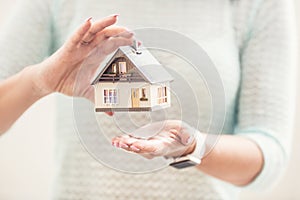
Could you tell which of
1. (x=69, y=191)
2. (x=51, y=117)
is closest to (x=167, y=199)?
(x=69, y=191)

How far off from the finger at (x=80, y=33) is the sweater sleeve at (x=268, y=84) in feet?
0.78

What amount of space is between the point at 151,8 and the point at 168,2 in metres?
0.02

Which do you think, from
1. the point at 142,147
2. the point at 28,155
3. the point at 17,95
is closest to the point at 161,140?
the point at 142,147

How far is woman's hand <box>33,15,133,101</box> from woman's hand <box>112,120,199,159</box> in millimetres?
36

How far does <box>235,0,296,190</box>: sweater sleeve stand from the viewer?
0.50 meters

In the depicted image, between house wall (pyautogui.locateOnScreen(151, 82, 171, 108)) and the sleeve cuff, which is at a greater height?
house wall (pyautogui.locateOnScreen(151, 82, 171, 108))

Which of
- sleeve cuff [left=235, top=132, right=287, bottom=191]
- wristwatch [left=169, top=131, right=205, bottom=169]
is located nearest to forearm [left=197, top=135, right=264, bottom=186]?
sleeve cuff [left=235, top=132, right=287, bottom=191]

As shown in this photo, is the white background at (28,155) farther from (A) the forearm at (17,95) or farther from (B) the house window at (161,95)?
(B) the house window at (161,95)

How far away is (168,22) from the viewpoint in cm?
43

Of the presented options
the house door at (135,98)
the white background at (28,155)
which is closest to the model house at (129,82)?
the house door at (135,98)

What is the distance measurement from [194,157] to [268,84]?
185mm

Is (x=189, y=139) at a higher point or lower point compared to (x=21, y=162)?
higher

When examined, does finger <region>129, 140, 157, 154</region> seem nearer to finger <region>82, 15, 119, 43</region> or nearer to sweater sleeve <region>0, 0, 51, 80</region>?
finger <region>82, 15, 119, 43</region>

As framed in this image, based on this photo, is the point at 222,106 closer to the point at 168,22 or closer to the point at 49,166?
the point at 168,22
